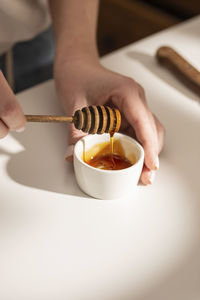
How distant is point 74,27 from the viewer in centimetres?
122

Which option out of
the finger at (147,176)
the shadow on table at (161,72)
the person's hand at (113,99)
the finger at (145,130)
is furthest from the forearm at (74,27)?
the finger at (147,176)

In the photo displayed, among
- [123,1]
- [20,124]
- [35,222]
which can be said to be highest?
[20,124]

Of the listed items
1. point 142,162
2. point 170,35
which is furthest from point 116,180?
point 170,35

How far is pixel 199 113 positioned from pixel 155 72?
22cm

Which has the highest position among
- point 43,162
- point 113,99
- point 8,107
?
point 8,107

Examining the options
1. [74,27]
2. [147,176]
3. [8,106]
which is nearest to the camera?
[8,106]

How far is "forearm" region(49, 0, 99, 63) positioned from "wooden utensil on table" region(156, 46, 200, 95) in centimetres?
22

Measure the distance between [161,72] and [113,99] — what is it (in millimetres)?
326

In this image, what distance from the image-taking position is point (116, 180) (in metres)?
0.85

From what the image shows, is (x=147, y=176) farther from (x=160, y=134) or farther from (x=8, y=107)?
(x=8, y=107)

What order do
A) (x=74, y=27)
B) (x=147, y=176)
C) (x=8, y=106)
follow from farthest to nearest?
1. (x=74, y=27)
2. (x=147, y=176)
3. (x=8, y=106)

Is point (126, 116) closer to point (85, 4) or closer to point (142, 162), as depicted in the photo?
point (142, 162)

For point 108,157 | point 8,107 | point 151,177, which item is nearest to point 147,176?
point 151,177

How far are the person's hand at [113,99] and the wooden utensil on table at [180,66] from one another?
234mm
